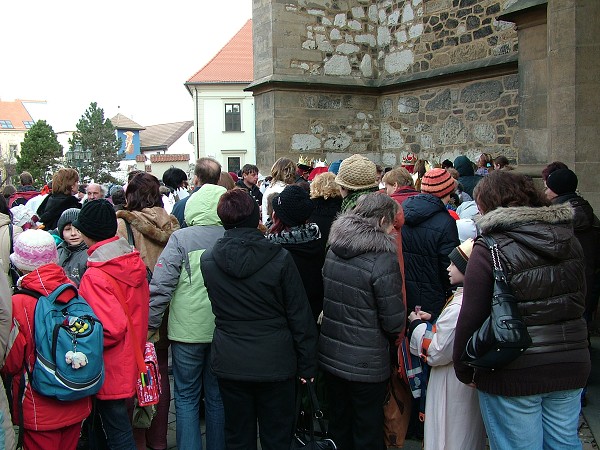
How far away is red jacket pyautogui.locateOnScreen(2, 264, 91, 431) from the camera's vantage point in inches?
126

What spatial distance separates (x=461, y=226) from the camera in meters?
4.49

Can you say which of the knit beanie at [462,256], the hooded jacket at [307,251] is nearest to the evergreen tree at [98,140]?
the hooded jacket at [307,251]

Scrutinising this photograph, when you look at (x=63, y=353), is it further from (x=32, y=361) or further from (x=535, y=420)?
(x=535, y=420)

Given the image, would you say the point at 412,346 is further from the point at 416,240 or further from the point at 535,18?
the point at 535,18

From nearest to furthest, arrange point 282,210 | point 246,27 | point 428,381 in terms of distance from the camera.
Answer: point 428,381 → point 282,210 → point 246,27

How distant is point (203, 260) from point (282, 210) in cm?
71

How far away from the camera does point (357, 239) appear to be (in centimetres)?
365

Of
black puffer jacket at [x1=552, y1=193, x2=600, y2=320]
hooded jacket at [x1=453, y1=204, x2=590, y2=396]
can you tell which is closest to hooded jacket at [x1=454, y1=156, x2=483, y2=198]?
black puffer jacket at [x1=552, y1=193, x2=600, y2=320]

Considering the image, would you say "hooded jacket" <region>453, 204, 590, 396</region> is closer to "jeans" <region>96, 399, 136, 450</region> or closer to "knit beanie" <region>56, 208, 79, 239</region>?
"jeans" <region>96, 399, 136, 450</region>

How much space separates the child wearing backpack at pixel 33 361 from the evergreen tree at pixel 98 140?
7065cm

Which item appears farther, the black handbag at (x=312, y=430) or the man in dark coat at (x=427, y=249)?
the man in dark coat at (x=427, y=249)

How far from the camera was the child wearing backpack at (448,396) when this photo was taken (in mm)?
3406

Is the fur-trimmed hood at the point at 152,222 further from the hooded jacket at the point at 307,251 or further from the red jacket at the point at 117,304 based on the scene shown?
the hooded jacket at the point at 307,251

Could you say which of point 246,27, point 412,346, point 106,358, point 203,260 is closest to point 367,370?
point 412,346
